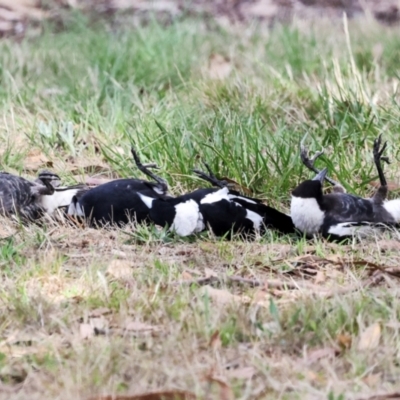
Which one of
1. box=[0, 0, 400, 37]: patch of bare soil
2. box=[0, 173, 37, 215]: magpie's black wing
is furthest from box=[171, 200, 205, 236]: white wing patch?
box=[0, 0, 400, 37]: patch of bare soil

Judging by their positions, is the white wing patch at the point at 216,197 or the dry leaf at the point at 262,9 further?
the dry leaf at the point at 262,9

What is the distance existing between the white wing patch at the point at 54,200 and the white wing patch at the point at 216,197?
682 mm

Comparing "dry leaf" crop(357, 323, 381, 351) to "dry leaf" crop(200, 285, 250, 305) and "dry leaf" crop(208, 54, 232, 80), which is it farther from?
"dry leaf" crop(208, 54, 232, 80)

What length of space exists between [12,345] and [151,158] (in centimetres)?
205

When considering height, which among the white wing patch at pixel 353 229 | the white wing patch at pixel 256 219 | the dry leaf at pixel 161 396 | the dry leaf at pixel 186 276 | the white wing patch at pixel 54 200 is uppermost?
the dry leaf at pixel 161 396

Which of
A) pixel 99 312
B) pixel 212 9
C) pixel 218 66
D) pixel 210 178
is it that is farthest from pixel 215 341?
pixel 212 9

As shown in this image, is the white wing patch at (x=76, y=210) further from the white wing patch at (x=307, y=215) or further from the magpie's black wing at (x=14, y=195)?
the white wing patch at (x=307, y=215)

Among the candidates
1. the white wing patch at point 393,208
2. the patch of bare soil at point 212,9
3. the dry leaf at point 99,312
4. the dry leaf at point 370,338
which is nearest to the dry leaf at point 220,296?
the dry leaf at point 99,312

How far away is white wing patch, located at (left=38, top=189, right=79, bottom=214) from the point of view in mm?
4258

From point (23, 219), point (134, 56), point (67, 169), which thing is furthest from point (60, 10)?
point (23, 219)

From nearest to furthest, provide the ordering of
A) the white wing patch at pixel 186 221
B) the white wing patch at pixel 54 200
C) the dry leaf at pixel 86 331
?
the dry leaf at pixel 86 331, the white wing patch at pixel 186 221, the white wing patch at pixel 54 200

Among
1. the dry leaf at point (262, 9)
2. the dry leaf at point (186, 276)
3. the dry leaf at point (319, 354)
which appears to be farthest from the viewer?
the dry leaf at point (262, 9)

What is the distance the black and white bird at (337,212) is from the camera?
3818 mm

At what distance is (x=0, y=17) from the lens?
327 inches
